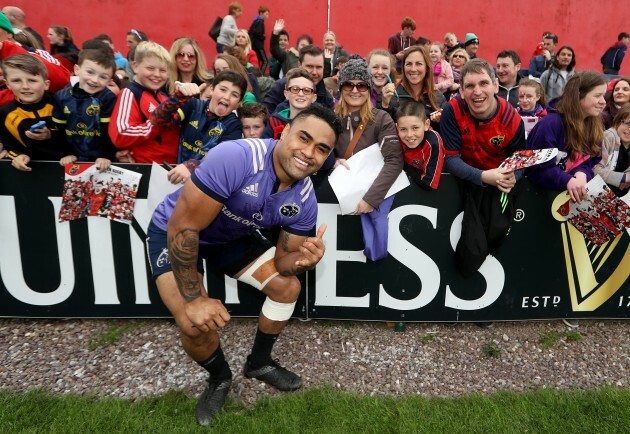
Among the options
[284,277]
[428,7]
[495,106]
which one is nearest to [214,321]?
[284,277]

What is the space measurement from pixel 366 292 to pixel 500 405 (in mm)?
1253

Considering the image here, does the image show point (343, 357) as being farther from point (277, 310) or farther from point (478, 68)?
point (478, 68)

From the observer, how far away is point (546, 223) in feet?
11.5

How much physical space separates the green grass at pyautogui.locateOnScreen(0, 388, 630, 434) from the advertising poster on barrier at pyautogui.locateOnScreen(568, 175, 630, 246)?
118 centimetres

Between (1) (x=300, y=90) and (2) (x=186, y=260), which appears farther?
(1) (x=300, y=90)

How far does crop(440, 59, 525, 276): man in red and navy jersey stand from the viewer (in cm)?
321

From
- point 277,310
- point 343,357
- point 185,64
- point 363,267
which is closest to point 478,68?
point 363,267

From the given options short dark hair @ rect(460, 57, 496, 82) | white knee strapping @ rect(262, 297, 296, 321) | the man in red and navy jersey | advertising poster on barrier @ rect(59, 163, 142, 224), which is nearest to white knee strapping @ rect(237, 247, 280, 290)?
white knee strapping @ rect(262, 297, 296, 321)

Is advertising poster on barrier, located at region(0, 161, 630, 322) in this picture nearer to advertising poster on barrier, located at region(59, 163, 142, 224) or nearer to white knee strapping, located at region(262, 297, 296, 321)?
advertising poster on barrier, located at region(59, 163, 142, 224)

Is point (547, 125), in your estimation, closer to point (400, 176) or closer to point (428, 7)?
point (400, 176)

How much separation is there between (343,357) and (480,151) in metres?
1.87

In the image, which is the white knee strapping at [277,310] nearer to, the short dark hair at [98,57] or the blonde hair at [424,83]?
the short dark hair at [98,57]

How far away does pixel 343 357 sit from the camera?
11.1 ft

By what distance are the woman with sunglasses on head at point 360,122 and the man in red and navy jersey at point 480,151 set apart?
45cm
